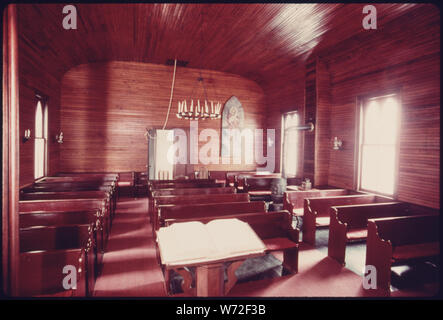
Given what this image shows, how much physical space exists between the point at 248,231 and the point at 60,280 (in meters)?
1.74

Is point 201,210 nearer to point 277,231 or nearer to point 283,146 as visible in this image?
point 277,231

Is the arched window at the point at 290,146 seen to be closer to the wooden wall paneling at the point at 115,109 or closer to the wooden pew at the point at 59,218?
the wooden wall paneling at the point at 115,109

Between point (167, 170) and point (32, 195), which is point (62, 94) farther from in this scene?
point (32, 195)

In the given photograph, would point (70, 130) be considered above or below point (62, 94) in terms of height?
below

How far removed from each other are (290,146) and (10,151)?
8.16 m

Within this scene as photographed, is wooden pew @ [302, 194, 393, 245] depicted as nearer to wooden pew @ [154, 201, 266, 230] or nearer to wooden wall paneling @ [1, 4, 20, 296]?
wooden pew @ [154, 201, 266, 230]

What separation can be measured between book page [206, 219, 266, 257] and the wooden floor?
1560mm

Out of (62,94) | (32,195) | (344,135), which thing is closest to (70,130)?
(62,94)

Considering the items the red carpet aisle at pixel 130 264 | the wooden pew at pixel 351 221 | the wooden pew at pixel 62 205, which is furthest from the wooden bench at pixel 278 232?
the wooden pew at pixel 62 205

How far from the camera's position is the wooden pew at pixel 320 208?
15.1 ft

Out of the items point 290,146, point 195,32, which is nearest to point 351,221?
point 290,146

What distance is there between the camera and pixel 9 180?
4.18 feet

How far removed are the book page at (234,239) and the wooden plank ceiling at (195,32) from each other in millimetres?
4204

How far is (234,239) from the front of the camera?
1.57 meters
